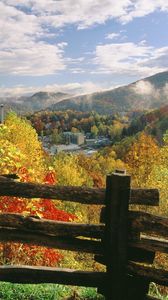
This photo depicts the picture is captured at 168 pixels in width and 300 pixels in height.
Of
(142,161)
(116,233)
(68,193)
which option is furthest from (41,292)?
(142,161)

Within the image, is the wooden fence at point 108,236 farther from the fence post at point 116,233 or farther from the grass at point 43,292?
the grass at point 43,292

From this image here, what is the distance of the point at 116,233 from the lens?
8500mm

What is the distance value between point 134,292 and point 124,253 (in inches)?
30.0

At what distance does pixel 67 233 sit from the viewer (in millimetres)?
8938

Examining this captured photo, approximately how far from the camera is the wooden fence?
27.5 feet

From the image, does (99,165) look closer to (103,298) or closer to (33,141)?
(33,141)

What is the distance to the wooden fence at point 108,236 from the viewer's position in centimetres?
839

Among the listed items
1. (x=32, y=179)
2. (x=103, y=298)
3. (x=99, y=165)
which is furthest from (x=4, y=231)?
(x=99, y=165)

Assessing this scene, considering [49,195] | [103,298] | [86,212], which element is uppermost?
[49,195]

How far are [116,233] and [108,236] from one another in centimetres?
20

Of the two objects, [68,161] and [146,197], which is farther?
[68,161]

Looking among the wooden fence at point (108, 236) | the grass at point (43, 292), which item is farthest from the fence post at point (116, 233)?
the grass at point (43, 292)

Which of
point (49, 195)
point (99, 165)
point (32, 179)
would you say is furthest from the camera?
point (99, 165)

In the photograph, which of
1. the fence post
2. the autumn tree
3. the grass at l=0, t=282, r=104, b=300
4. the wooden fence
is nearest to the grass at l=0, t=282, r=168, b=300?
the grass at l=0, t=282, r=104, b=300
